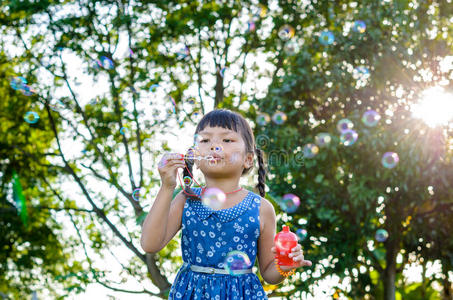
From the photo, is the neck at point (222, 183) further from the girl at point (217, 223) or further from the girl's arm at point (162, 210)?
the girl's arm at point (162, 210)

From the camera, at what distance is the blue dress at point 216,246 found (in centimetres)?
208

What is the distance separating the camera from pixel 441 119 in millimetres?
7184

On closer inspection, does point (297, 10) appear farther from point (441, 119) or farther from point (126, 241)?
point (126, 241)

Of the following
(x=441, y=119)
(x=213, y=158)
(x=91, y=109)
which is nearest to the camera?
(x=213, y=158)

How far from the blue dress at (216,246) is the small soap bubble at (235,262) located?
2 centimetres

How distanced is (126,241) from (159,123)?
2206mm

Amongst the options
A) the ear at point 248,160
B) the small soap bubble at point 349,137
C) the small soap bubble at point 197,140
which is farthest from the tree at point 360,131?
the small soap bubble at point 197,140

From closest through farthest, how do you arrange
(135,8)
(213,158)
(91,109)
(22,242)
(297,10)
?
1. (213,158)
2. (135,8)
3. (297,10)
4. (91,109)
5. (22,242)

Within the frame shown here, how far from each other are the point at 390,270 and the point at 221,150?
726 cm

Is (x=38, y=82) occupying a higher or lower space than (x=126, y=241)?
higher

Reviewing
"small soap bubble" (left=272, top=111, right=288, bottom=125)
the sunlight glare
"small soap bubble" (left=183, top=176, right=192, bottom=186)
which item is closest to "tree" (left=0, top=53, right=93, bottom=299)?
"small soap bubble" (left=272, top=111, right=288, bottom=125)

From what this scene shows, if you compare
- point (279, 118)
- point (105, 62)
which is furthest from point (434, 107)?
point (105, 62)

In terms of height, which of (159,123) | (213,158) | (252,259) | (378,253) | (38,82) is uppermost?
(38,82)

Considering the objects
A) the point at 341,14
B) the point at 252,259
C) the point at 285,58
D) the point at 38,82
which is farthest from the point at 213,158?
the point at 38,82
